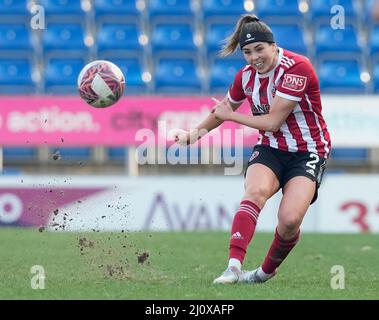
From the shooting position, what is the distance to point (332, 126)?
591 inches

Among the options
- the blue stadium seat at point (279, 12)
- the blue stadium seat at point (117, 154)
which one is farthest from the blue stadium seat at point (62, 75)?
the blue stadium seat at point (279, 12)

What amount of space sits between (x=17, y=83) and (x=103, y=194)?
11.0 ft

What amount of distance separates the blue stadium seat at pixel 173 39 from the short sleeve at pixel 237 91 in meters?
9.58

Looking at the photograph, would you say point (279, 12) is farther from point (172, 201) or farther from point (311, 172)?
point (311, 172)

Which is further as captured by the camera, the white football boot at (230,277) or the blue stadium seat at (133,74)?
the blue stadium seat at (133,74)

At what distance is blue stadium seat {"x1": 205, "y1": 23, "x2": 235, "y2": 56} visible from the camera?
17.1m

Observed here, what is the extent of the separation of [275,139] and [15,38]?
10.7 m

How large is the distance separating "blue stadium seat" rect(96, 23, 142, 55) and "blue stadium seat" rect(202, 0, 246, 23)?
4.32 feet

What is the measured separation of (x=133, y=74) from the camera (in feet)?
54.4

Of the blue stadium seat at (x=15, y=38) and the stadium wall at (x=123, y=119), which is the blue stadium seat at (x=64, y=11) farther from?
the stadium wall at (x=123, y=119)

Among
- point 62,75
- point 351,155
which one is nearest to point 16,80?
point 62,75

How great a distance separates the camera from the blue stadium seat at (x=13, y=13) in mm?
17453

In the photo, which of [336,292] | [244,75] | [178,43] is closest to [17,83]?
[178,43]

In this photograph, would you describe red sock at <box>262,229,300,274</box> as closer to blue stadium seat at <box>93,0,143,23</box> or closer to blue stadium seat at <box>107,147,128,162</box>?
blue stadium seat at <box>107,147,128,162</box>
